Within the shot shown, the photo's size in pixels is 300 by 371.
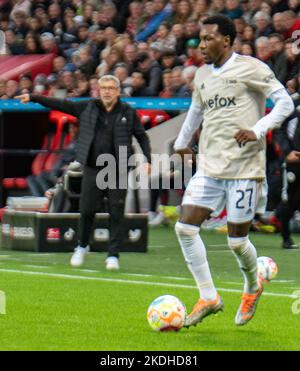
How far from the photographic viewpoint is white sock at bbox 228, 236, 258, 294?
9984mm

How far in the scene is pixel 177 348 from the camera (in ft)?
29.4

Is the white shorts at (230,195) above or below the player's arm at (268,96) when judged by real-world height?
below

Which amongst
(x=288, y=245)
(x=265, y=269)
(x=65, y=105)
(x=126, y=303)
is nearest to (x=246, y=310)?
(x=126, y=303)

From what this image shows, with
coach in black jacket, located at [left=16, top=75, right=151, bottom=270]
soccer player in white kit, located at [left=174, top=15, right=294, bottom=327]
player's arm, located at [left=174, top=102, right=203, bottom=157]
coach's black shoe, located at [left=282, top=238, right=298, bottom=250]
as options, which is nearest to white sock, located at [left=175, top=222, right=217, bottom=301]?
soccer player in white kit, located at [left=174, top=15, right=294, bottom=327]

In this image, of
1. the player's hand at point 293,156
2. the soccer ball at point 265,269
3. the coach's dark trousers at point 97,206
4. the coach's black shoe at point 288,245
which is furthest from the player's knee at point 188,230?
the coach's black shoe at point 288,245

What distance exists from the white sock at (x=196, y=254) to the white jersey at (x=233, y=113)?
49 cm

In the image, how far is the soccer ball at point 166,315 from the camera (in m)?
9.73

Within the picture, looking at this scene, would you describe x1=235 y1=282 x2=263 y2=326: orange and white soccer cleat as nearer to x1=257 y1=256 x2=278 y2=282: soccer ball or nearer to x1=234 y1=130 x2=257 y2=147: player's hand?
x1=234 y1=130 x2=257 y2=147: player's hand

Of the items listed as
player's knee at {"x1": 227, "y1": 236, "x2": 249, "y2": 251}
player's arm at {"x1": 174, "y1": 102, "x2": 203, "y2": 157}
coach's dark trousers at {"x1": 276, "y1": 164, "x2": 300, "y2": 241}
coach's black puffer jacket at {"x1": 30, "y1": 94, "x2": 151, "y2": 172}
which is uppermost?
player's arm at {"x1": 174, "y1": 102, "x2": 203, "y2": 157}

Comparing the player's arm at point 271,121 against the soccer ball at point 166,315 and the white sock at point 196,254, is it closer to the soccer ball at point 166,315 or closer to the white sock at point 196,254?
the white sock at point 196,254

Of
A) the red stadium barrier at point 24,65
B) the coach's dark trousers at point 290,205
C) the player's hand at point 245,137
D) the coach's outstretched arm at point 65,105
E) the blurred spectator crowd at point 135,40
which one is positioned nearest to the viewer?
the player's hand at point 245,137

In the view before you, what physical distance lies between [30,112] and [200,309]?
49.5ft
